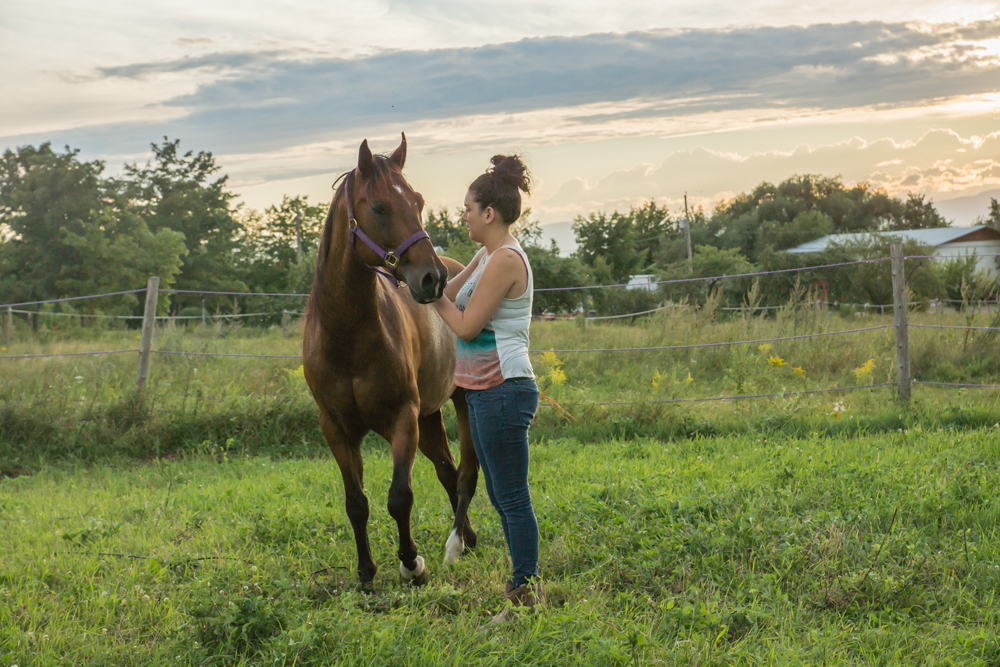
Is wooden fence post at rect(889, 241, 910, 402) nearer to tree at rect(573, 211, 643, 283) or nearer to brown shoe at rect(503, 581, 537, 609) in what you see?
brown shoe at rect(503, 581, 537, 609)

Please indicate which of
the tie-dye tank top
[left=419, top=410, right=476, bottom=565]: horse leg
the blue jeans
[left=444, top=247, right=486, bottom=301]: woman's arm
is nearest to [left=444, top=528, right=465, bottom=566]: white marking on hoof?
[left=419, top=410, right=476, bottom=565]: horse leg

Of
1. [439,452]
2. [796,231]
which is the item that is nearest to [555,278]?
[439,452]

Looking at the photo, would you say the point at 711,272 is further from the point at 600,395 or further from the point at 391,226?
the point at 391,226

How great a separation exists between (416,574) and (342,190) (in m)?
1.97


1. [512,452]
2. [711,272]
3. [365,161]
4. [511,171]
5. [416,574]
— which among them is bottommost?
[711,272]

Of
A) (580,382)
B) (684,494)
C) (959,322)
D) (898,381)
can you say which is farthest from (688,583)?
(959,322)

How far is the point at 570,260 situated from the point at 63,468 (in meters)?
28.1

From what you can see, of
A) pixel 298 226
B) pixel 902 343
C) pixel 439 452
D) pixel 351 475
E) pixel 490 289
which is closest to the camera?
pixel 490 289

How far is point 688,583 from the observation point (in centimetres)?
339

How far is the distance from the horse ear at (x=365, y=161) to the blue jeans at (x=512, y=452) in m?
1.13

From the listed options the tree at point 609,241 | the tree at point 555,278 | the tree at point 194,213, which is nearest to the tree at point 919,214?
the tree at point 609,241

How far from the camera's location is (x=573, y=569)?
3662 millimetres

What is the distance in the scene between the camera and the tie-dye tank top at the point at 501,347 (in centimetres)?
297

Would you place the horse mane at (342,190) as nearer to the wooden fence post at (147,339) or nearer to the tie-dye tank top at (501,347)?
the tie-dye tank top at (501,347)
